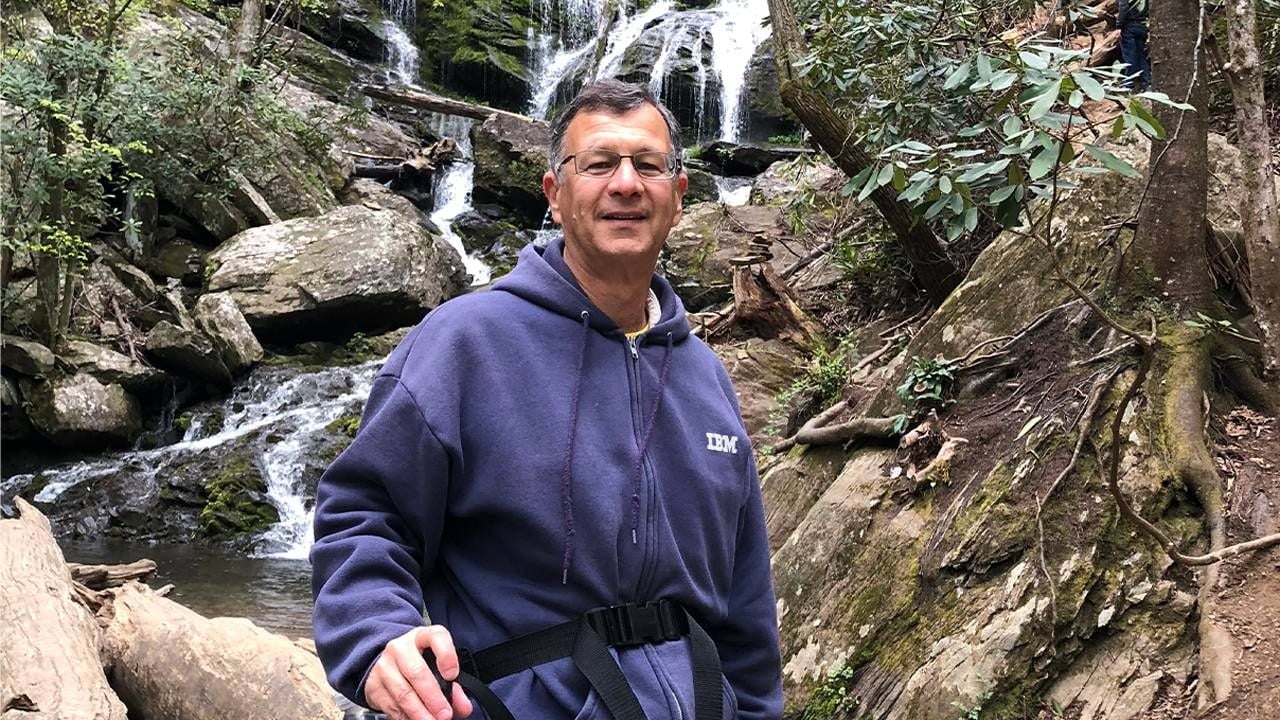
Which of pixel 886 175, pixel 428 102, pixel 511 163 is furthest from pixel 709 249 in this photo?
pixel 428 102

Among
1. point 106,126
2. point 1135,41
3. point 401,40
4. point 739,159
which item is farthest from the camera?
point 401,40

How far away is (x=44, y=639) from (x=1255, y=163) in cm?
517

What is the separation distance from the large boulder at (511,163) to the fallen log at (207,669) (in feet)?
44.7

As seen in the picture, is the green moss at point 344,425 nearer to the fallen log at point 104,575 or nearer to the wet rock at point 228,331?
the wet rock at point 228,331

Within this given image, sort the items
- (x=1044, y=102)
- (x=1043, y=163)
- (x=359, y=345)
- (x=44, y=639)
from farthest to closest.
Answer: (x=359, y=345) < (x=44, y=639) < (x=1043, y=163) < (x=1044, y=102)

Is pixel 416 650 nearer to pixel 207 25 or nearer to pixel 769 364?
pixel 769 364

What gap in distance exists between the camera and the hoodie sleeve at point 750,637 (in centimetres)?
189

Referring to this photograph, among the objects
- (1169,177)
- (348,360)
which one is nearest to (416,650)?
(1169,177)

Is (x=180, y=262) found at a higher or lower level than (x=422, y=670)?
lower

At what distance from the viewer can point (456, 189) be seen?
18.9 metres

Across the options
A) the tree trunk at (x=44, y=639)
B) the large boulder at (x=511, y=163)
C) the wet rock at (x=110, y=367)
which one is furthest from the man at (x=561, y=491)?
the large boulder at (x=511, y=163)

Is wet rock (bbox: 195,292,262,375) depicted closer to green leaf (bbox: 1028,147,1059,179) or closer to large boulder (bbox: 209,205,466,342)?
large boulder (bbox: 209,205,466,342)

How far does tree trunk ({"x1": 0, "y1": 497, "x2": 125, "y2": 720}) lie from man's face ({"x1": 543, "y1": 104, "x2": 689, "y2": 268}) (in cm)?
322

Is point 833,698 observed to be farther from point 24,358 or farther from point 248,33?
point 248,33
